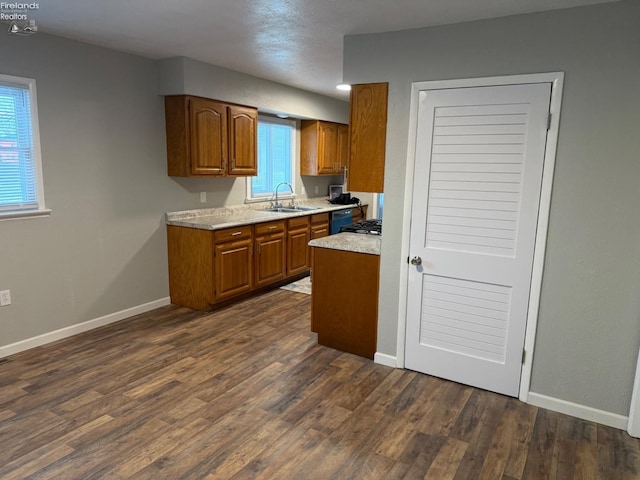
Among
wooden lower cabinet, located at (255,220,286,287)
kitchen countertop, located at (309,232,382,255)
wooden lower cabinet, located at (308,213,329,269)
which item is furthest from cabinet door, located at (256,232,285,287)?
kitchen countertop, located at (309,232,382,255)

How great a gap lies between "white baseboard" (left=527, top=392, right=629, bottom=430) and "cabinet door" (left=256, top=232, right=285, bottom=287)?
2995mm

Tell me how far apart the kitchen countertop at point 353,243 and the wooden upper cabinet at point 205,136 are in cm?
160

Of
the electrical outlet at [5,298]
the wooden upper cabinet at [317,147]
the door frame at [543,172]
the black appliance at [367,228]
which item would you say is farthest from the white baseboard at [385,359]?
the wooden upper cabinet at [317,147]

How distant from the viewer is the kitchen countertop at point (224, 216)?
14.2 ft

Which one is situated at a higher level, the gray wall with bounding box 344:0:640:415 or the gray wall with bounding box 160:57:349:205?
the gray wall with bounding box 160:57:349:205

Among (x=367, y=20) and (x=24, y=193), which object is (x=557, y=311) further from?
(x=24, y=193)

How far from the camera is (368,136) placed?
317cm

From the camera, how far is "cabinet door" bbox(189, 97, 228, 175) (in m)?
4.25

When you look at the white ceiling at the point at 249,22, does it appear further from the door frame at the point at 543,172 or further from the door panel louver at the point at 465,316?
the door panel louver at the point at 465,316

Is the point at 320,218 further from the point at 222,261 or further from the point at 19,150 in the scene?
the point at 19,150

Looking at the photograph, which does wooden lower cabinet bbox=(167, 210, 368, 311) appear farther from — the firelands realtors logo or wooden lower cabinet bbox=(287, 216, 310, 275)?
the firelands realtors logo

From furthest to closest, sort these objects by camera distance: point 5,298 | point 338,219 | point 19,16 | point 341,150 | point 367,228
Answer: point 341,150 < point 338,219 < point 367,228 < point 5,298 < point 19,16

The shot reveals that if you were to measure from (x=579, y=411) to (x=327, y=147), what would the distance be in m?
4.74

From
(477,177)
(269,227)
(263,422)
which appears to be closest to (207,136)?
(269,227)
